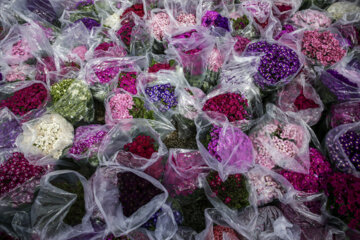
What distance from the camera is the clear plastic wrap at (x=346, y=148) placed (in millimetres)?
1584

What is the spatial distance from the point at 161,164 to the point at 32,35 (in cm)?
196

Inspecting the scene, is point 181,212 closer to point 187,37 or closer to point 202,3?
point 187,37

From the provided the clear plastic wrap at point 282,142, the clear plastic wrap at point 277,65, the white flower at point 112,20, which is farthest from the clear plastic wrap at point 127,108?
the white flower at point 112,20

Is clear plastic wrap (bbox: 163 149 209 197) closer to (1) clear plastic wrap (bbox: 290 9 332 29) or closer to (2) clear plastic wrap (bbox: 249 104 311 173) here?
(2) clear plastic wrap (bbox: 249 104 311 173)

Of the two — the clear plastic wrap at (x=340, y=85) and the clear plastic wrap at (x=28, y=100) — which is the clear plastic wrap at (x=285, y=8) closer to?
the clear plastic wrap at (x=340, y=85)

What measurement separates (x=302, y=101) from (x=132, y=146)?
1.50m

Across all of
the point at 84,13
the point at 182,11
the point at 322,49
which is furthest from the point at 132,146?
the point at 84,13

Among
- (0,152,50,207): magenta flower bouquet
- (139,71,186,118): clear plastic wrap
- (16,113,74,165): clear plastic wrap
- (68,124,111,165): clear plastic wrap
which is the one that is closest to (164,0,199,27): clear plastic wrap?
(139,71,186,118): clear plastic wrap

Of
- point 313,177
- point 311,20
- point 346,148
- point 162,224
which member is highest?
point 311,20

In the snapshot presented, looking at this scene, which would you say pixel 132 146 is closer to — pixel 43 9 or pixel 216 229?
pixel 216 229

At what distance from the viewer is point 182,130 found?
6.49ft

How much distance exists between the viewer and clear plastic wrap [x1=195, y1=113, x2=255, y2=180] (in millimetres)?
1512

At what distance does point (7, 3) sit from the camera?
9.29 feet

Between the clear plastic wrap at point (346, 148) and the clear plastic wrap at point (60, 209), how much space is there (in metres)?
1.79
